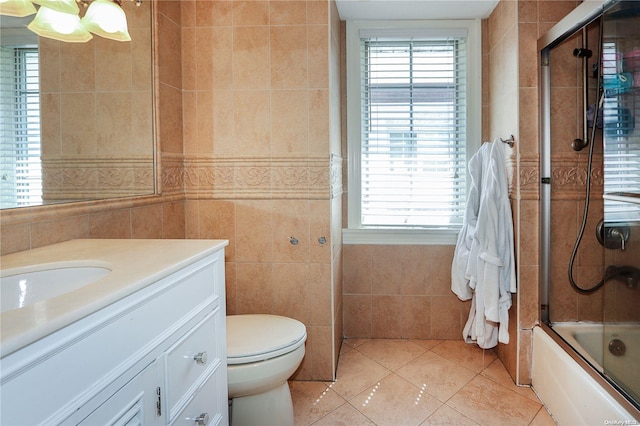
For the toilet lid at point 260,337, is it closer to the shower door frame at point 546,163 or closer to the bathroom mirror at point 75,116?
the bathroom mirror at point 75,116

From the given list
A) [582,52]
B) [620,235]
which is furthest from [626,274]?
[582,52]

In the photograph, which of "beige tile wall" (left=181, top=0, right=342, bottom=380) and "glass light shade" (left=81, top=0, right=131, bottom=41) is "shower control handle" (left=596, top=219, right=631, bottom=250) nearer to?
"beige tile wall" (left=181, top=0, right=342, bottom=380)

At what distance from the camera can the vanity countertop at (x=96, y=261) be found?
57cm

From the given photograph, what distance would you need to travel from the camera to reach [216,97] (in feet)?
6.91

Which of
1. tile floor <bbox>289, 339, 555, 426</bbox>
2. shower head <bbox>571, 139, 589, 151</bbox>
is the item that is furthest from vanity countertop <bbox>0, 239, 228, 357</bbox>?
shower head <bbox>571, 139, 589, 151</bbox>

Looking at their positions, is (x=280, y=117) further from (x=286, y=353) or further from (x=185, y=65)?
(x=286, y=353)

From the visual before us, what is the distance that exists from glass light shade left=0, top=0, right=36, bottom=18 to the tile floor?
1.83m

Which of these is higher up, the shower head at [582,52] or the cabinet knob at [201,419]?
the shower head at [582,52]

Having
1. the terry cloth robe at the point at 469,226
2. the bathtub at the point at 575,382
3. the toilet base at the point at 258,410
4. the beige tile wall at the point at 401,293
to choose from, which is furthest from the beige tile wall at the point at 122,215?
the bathtub at the point at 575,382

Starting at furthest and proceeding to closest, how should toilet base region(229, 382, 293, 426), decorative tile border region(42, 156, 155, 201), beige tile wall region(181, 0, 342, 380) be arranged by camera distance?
1. beige tile wall region(181, 0, 342, 380)
2. toilet base region(229, 382, 293, 426)
3. decorative tile border region(42, 156, 155, 201)

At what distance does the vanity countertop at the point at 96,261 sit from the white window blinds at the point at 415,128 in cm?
160

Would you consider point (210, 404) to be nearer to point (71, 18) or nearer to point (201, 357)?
point (201, 357)

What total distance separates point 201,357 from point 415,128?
6.68 feet

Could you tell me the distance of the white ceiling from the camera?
230cm
